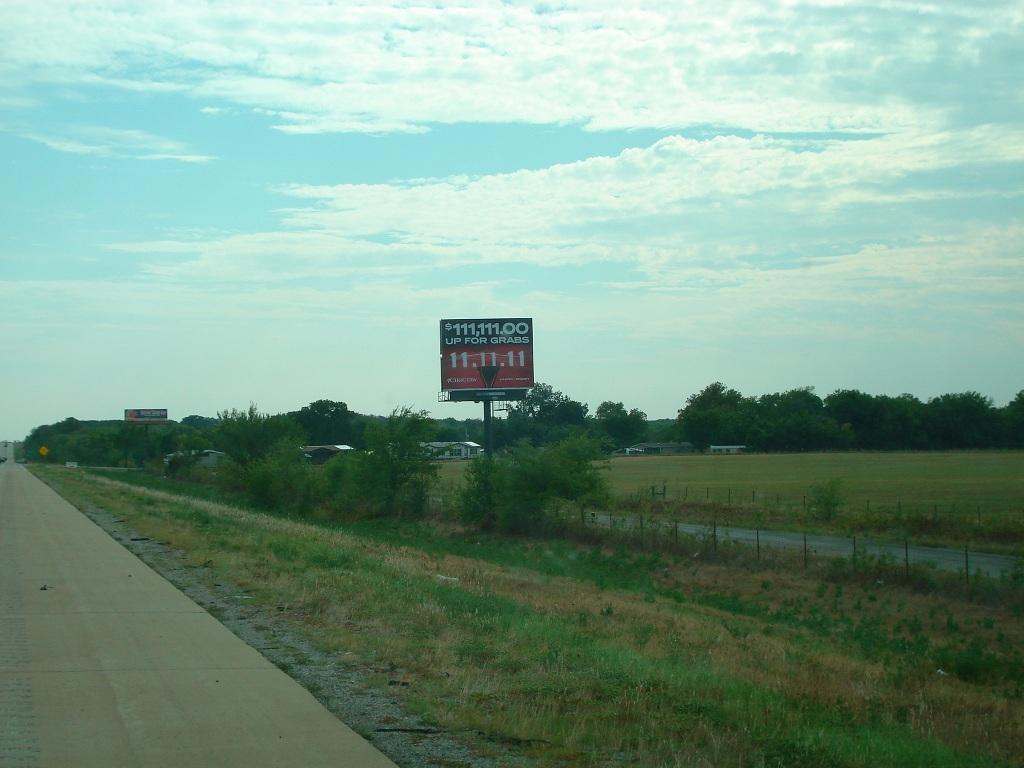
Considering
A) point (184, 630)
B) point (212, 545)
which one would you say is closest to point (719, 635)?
point (184, 630)

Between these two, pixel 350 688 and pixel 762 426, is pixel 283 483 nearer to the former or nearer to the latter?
pixel 350 688

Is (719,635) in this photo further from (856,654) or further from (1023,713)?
(1023,713)

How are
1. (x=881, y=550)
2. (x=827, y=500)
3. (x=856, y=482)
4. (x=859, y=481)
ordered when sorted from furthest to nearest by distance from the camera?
(x=859, y=481), (x=856, y=482), (x=827, y=500), (x=881, y=550)

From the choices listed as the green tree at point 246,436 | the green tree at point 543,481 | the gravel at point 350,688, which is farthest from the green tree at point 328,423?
the gravel at point 350,688

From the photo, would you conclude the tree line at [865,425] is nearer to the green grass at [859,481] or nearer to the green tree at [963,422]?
the green tree at [963,422]

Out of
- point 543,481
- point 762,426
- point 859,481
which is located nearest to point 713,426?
point 762,426

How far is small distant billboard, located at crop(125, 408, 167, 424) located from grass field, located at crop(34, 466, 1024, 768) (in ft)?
453

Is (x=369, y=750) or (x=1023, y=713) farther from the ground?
(x=369, y=750)

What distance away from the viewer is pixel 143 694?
8.41 meters

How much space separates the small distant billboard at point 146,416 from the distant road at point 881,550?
136173 mm

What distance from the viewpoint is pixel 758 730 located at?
7.69m

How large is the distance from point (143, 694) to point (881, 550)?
95.4ft

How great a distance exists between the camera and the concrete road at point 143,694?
675cm

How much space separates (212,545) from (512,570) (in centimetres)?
990
